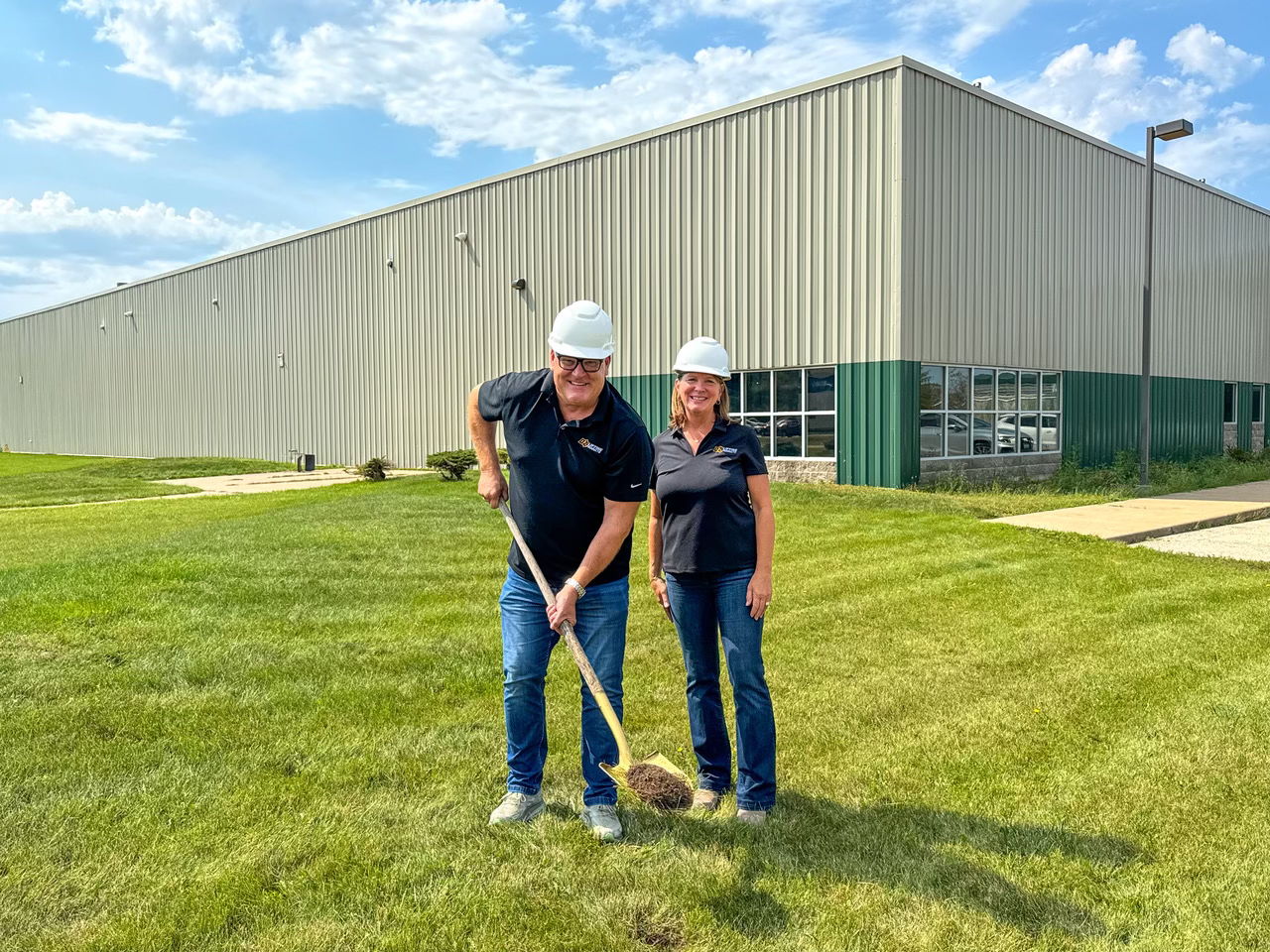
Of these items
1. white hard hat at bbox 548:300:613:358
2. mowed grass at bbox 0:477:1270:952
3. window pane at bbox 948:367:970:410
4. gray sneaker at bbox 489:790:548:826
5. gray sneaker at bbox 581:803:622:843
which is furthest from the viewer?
window pane at bbox 948:367:970:410

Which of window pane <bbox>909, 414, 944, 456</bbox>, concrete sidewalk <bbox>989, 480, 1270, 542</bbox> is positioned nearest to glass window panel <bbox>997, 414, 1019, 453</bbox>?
window pane <bbox>909, 414, 944, 456</bbox>

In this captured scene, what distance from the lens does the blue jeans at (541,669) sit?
3.89 m

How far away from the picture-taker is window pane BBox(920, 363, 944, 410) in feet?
55.2

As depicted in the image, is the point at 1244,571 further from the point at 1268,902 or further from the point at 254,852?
the point at 254,852

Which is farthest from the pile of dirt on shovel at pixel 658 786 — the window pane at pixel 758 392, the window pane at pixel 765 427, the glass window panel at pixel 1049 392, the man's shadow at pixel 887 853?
the glass window panel at pixel 1049 392

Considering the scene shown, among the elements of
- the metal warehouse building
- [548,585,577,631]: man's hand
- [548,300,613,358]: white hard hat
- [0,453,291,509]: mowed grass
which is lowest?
[0,453,291,509]: mowed grass

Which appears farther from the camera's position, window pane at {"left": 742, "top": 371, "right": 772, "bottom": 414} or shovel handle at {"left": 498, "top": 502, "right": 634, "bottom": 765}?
window pane at {"left": 742, "top": 371, "right": 772, "bottom": 414}

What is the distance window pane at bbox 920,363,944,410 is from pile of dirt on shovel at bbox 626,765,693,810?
14.0 metres

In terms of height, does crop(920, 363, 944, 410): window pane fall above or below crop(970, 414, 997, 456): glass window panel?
above

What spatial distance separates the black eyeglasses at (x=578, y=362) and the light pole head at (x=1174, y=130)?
17508 millimetres

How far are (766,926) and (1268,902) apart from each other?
67.1 inches

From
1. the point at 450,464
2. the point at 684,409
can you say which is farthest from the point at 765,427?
the point at 684,409

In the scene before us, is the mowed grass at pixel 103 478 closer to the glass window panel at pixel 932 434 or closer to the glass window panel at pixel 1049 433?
the glass window panel at pixel 932 434

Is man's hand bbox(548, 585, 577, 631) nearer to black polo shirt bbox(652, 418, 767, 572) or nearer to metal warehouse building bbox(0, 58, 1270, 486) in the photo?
black polo shirt bbox(652, 418, 767, 572)
